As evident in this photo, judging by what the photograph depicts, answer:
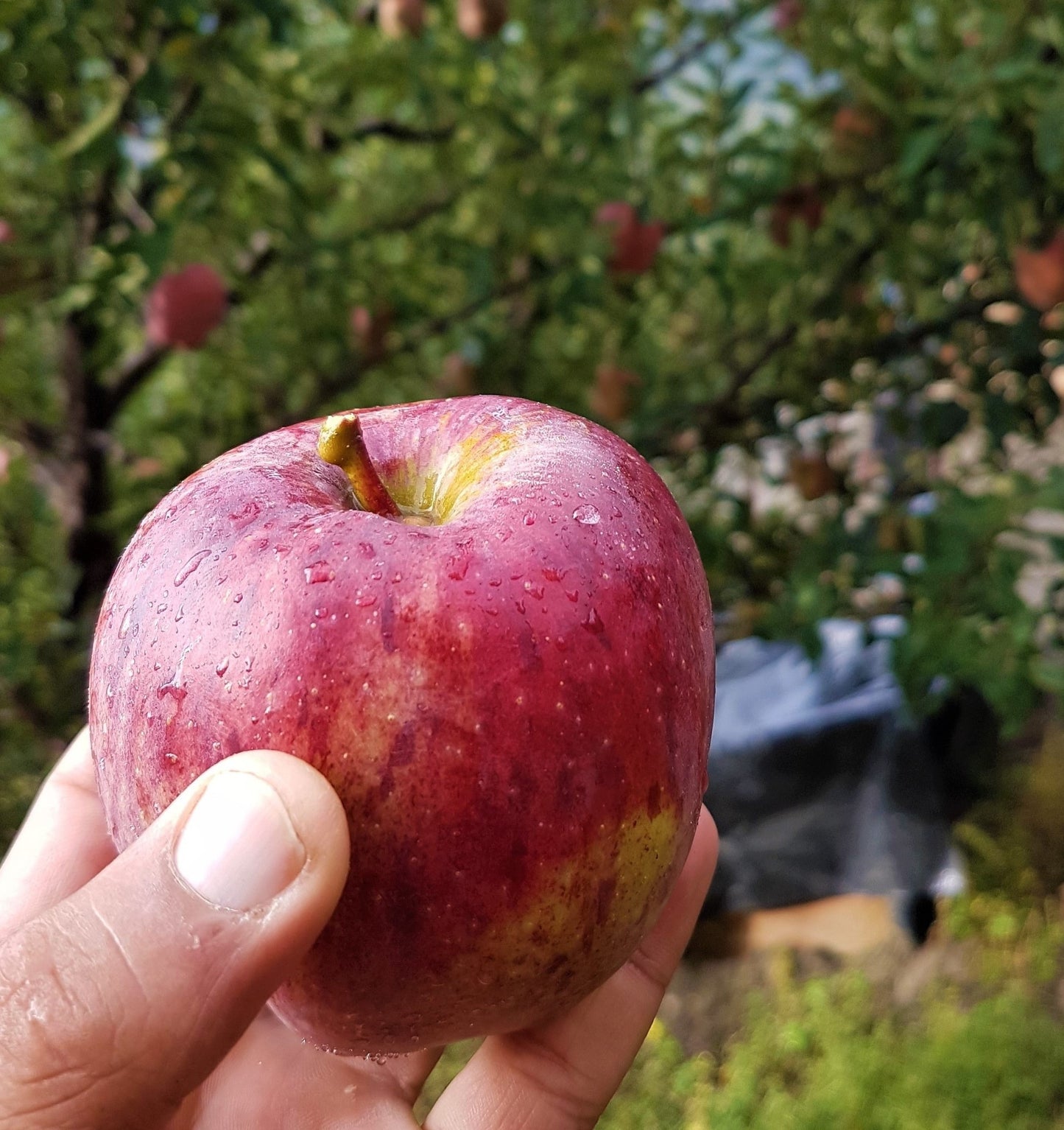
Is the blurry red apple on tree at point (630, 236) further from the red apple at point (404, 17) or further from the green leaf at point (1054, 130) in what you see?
the green leaf at point (1054, 130)

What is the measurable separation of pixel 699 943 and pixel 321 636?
2.07 metres

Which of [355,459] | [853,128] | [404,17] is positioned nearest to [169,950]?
[355,459]

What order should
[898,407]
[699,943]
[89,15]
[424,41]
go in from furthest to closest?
[699,943]
[898,407]
[424,41]
[89,15]

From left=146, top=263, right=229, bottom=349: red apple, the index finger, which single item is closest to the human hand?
the index finger

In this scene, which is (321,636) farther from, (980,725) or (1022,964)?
(980,725)

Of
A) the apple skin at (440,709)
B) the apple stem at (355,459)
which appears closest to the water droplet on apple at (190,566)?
the apple skin at (440,709)

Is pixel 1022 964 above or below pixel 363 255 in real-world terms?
below

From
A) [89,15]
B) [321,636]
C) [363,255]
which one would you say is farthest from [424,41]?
[321,636]

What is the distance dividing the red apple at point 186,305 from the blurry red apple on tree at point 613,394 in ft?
2.02

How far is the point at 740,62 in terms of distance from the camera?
1.73 m

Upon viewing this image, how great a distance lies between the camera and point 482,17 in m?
1.46

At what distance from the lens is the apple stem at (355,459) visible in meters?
0.64

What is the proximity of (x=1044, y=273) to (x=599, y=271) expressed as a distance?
0.63 meters

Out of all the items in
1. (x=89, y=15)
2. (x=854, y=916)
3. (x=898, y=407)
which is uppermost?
(x=89, y=15)
